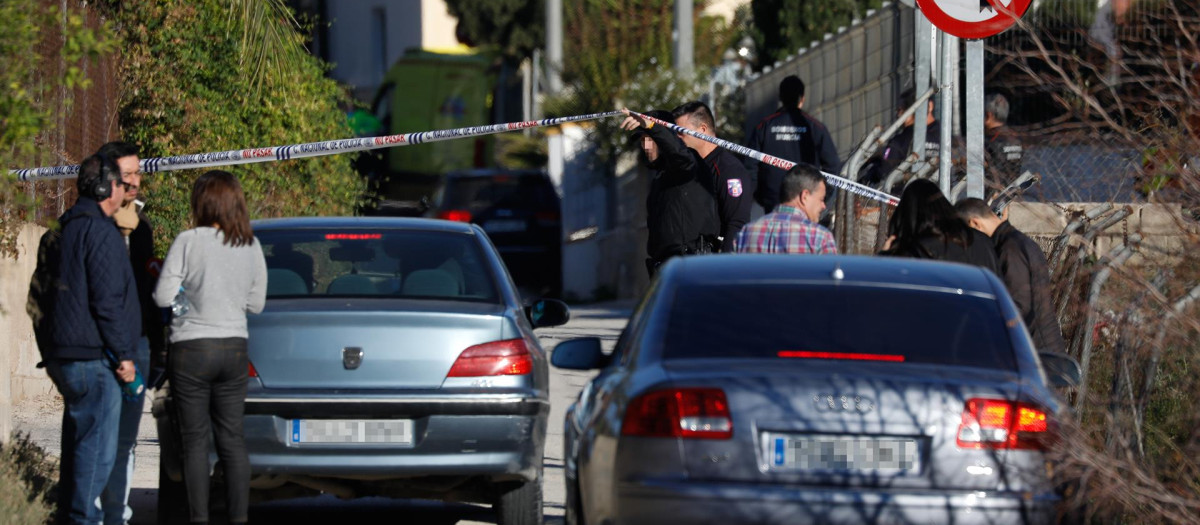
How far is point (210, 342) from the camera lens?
259 inches

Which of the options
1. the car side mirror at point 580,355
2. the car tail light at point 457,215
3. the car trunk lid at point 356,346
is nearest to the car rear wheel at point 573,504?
the car side mirror at point 580,355

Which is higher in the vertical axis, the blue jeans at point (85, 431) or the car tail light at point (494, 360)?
the car tail light at point (494, 360)

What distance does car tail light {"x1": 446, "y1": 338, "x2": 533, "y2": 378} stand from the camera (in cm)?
688

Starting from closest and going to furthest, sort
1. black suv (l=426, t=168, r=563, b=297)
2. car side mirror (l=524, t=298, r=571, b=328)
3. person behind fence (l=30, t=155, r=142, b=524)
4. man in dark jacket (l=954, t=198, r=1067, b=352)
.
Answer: person behind fence (l=30, t=155, r=142, b=524) < man in dark jacket (l=954, t=198, r=1067, b=352) < car side mirror (l=524, t=298, r=571, b=328) < black suv (l=426, t=168, r=563, b=297)

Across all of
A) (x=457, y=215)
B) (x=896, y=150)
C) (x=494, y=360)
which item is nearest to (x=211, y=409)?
(x=494, y=360)

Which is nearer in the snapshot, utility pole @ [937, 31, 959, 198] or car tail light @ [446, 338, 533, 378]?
car tail light @ [446, 338, 533, 378]

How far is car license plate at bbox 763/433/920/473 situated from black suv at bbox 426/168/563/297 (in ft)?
60.8

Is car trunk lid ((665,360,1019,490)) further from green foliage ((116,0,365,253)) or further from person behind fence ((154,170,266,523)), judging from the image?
green foliage ((116,0,365,253))

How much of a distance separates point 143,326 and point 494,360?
137cm

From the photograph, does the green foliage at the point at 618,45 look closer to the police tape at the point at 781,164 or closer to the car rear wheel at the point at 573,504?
the police tape at the point at 781,164

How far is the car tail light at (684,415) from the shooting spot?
5.20 m

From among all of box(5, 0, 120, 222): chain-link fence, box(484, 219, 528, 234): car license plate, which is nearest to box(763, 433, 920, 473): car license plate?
box(5, 0, 120, 222): chain-link fence

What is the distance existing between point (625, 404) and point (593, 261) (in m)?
24.1

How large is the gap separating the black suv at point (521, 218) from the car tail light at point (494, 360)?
16626mm
